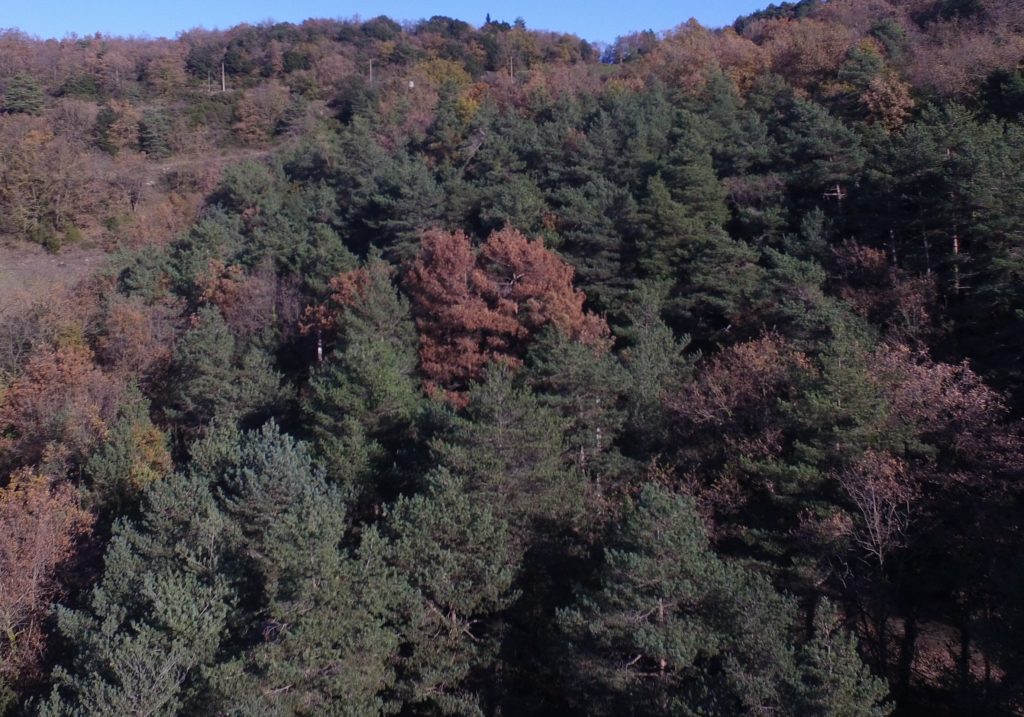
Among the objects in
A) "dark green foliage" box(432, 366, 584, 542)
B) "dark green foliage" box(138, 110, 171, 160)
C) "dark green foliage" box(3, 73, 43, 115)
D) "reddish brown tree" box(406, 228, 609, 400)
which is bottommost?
"dark green foliage" box(432, 366, 584, 542)

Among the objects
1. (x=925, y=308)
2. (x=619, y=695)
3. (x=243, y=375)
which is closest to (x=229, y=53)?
(x=243, y=375)

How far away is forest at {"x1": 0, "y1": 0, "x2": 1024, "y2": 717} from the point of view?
11.9 m

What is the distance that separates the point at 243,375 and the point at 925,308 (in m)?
19.8

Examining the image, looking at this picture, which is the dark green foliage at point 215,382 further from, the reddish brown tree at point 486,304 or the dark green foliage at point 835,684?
the dark green foliage at point 835,684

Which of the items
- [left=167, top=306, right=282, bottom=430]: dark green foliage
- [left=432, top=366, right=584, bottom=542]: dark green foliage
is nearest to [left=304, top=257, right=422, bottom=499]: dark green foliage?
[left=432, top=366, right=584, bottom=542]: dark green foliage

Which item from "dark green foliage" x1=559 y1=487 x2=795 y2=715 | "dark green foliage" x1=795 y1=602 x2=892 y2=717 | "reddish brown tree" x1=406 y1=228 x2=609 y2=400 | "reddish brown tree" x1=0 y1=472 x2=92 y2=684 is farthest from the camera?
"reddish brown tree" x1=406 y1=228 x2=609 y2=400

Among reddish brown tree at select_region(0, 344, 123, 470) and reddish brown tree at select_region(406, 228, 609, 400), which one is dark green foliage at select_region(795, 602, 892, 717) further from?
reddish brown tree at select_region(0, 344, 123, 470)

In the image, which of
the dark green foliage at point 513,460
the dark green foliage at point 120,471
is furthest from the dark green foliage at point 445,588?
the dark green foliage at point 120,471

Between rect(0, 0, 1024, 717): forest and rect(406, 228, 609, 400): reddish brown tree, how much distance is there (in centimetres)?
15

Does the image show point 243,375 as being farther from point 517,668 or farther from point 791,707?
point 791,707

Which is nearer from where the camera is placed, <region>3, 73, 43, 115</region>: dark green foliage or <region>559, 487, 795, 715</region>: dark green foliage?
<region>559, 487, 795, 715</region>: dark green foliage

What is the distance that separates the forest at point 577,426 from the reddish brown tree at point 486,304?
5.8 inches

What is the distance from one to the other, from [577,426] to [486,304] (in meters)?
8.16

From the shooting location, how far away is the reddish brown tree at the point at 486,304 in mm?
23359
